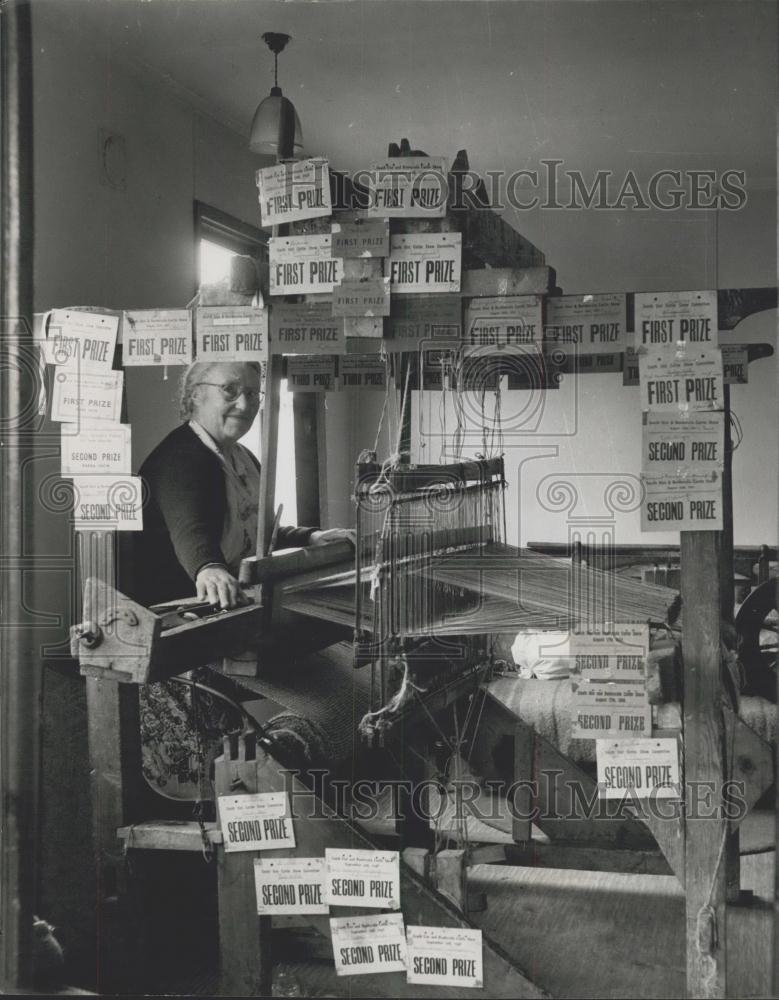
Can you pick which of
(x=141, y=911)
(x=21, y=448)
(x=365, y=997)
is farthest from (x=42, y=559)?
(x=365, y=997)

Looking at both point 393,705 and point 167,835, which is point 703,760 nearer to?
point 393,705

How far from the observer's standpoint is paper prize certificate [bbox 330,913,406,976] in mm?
2123

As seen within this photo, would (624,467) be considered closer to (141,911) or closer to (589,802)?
(589,802)

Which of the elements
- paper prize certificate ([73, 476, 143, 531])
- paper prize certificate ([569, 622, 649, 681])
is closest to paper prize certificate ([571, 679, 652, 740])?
paper prize certificate ([569, 622, 649, 681])

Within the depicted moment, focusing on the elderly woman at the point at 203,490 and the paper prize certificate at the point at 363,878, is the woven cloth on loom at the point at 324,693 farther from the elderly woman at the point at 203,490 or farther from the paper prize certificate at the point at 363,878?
the paper prize certificate at the point at 363,878

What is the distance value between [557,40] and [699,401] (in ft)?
3.02

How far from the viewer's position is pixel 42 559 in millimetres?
2393

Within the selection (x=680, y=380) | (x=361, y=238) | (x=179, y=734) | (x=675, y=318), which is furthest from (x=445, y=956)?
(x=361, y=238)

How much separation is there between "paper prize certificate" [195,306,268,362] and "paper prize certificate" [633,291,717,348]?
2.46 ft

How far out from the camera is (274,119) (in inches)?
91.9

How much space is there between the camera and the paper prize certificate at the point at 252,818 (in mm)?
2096

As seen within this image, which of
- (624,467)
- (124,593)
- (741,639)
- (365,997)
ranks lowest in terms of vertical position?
(365,997)

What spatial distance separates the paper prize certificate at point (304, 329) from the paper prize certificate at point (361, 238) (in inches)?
4.5

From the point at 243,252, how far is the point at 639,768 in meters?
1.39
